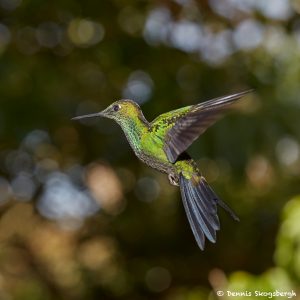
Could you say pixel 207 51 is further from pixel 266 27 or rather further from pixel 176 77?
pixel 266 27

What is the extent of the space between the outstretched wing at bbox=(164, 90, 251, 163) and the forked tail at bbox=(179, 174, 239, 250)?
0.06 metres

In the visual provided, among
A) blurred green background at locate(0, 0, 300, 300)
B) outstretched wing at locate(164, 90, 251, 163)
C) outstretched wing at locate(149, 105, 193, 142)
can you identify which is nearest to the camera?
outstretched wing at locate(164, 90, 251, 163)

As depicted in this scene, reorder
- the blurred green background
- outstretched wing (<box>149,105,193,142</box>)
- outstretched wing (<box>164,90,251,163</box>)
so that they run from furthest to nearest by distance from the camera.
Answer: the blurred green background → outstretched wing (<box>149,105,193,142</box>) → outstretched wing (<box>164,90,251,163</box>)

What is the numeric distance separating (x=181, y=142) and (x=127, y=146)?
268cm

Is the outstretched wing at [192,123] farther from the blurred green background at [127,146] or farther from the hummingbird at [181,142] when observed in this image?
the blurred green background at [127,146]

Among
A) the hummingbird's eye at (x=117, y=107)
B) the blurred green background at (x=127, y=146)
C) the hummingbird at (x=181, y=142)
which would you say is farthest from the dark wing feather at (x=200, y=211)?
the blurred green background at (x=127, y=146)

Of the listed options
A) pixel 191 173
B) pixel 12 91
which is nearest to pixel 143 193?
pixel 12 91

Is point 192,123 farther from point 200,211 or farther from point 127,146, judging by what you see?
point 127,146

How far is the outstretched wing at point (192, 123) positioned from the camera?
0.68 meters

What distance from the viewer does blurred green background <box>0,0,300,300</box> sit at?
11.2ft

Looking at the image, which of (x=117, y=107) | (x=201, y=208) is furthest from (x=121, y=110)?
(x=201, y=208)

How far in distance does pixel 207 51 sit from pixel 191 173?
2.92 metres

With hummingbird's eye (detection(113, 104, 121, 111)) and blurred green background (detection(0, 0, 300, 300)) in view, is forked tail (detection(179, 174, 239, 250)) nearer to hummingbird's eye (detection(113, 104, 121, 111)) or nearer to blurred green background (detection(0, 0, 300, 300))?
hummingbird's eye (detection(113, 104, 121, 111))

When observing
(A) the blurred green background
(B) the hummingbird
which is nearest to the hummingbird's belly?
(B) the hummingbird
